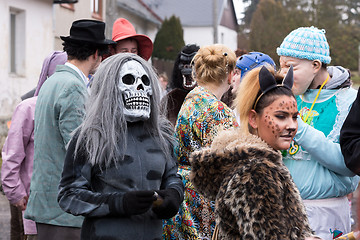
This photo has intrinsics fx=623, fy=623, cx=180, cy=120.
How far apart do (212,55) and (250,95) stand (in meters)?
1.11

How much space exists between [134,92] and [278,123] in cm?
82

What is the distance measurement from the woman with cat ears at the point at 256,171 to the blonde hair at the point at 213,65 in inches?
36.4

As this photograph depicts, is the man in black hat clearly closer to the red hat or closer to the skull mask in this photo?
the skull mask

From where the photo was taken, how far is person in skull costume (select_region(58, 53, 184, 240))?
10.9ft

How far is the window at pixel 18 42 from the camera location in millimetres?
17641

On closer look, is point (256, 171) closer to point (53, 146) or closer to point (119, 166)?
point (119, 166)

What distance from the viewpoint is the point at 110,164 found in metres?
3.39

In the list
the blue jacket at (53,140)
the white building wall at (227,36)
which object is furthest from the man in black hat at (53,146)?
→ the white building wall at (227,36)

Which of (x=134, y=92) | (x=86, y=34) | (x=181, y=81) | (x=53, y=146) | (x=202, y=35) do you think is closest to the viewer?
(x=134, y=92)

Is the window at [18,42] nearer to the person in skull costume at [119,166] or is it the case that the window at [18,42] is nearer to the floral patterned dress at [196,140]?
the floral patterned dress at [196,140]

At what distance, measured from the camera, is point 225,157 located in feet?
10.4

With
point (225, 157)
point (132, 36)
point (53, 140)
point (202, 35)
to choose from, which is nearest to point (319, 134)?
point (225, 157)

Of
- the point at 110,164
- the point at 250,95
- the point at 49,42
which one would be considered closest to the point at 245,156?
the point at 250,95

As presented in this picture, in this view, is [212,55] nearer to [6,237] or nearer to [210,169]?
[210,169]
